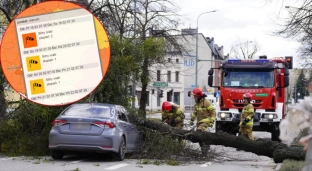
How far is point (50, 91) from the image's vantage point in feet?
31.4

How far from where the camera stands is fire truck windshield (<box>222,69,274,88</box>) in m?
18.9

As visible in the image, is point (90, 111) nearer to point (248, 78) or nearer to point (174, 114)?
point (174, 114)

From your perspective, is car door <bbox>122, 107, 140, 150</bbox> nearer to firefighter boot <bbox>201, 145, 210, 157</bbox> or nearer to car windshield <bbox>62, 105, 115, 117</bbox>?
car windshield <bbox>62, 105, 115, 117</bbox>

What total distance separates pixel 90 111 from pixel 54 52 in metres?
3.32

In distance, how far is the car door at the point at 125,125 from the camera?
12.5m

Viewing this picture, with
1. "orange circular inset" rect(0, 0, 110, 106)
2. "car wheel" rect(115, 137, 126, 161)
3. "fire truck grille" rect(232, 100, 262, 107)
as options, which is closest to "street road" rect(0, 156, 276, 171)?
"car wheel" rect(115, 137, 126, 161)

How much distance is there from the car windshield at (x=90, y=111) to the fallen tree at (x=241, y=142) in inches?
49.8

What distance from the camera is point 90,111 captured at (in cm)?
1245

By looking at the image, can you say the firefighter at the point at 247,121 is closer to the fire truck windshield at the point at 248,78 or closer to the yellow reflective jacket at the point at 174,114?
the yellow reflective jacket at the point at 174,114

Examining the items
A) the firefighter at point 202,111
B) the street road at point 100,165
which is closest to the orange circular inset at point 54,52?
the street road at point 100,165

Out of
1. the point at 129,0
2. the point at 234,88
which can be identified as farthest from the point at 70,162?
the point at 129,0

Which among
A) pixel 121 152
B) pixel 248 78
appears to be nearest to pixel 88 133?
pixel 121 152

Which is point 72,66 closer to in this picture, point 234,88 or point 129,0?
point 234,88

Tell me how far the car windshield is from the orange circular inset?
7.72 ft
